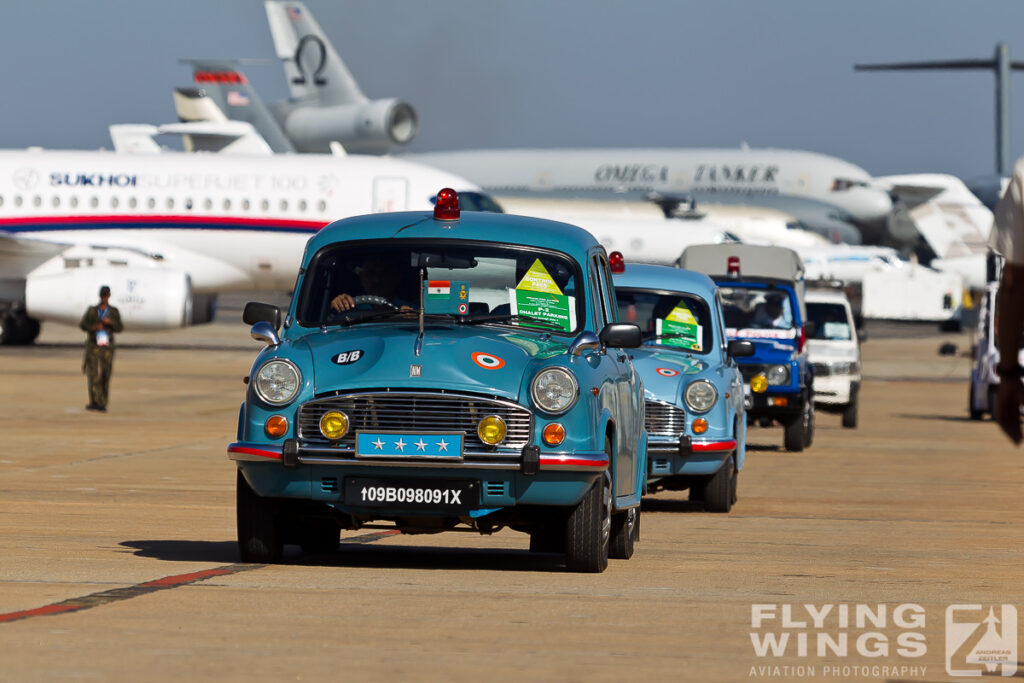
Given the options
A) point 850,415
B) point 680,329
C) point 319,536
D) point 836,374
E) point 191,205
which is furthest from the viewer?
point 191,205

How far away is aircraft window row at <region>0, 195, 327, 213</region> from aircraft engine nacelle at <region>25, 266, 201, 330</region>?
273 cm

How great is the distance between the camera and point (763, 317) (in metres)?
23.3

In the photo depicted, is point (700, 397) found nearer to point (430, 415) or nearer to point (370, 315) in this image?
point (370, 315)

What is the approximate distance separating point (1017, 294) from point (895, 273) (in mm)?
59502

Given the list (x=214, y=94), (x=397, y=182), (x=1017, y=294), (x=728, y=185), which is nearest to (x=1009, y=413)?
(x=1017, y=294)

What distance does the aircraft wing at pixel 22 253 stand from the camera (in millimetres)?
39688

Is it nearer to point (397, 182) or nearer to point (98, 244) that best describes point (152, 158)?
point (98, 244)

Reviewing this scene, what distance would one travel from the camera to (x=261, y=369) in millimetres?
9773

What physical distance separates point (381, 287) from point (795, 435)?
1306cm

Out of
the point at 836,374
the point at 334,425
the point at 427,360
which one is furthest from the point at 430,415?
the point at 836,374

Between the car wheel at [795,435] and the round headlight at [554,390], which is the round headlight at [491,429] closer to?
the round headlight at [554,390]

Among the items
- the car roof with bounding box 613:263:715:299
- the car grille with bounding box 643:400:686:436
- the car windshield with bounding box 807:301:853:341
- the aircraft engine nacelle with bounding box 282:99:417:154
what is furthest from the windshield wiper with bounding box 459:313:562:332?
the aircraft engine nacelle with bounding box 282:99:417:154

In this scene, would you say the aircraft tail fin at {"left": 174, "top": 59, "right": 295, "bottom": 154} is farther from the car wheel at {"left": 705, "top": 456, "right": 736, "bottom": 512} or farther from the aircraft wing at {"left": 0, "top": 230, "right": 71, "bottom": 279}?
the car wheel at {"left": 705, "top": 456, "right": 736, "bottom": 512}

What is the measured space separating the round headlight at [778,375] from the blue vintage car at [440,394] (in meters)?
11.9
